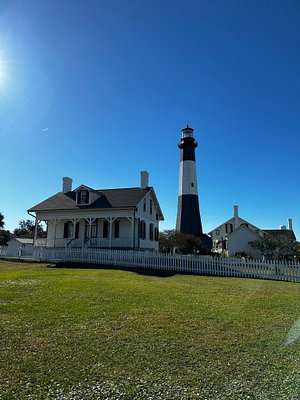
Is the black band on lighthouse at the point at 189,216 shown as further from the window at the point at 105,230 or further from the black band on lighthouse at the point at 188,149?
the window at the point at 105,230

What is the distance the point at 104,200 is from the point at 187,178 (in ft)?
41.2

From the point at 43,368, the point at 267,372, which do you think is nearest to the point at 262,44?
the point at 267,372

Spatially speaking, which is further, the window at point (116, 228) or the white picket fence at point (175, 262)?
the window at point (116, 228)

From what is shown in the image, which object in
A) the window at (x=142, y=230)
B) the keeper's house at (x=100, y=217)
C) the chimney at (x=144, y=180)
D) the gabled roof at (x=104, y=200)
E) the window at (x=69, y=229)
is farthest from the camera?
the chimney at (x=144, y=180)

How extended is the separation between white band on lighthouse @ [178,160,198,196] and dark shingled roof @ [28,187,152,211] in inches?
337

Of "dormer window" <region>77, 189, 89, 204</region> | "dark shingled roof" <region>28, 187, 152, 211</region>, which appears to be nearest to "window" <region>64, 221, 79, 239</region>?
"dark shingled roof" <region>28, 187, 152, 211</region>

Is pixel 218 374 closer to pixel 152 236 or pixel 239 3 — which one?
pixel 239 3

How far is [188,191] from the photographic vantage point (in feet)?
110

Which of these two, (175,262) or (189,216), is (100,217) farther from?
(189,216)

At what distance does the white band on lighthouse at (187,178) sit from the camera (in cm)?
3356

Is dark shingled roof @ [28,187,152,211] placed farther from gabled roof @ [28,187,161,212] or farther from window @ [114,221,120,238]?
window @ [114,221,120,238]

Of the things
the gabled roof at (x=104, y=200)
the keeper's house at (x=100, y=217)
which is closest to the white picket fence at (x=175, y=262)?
the keeper's house at (x=100, y=217)

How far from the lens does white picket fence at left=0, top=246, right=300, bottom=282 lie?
15.0 m

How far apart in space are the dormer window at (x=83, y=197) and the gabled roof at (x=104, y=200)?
45 cm
